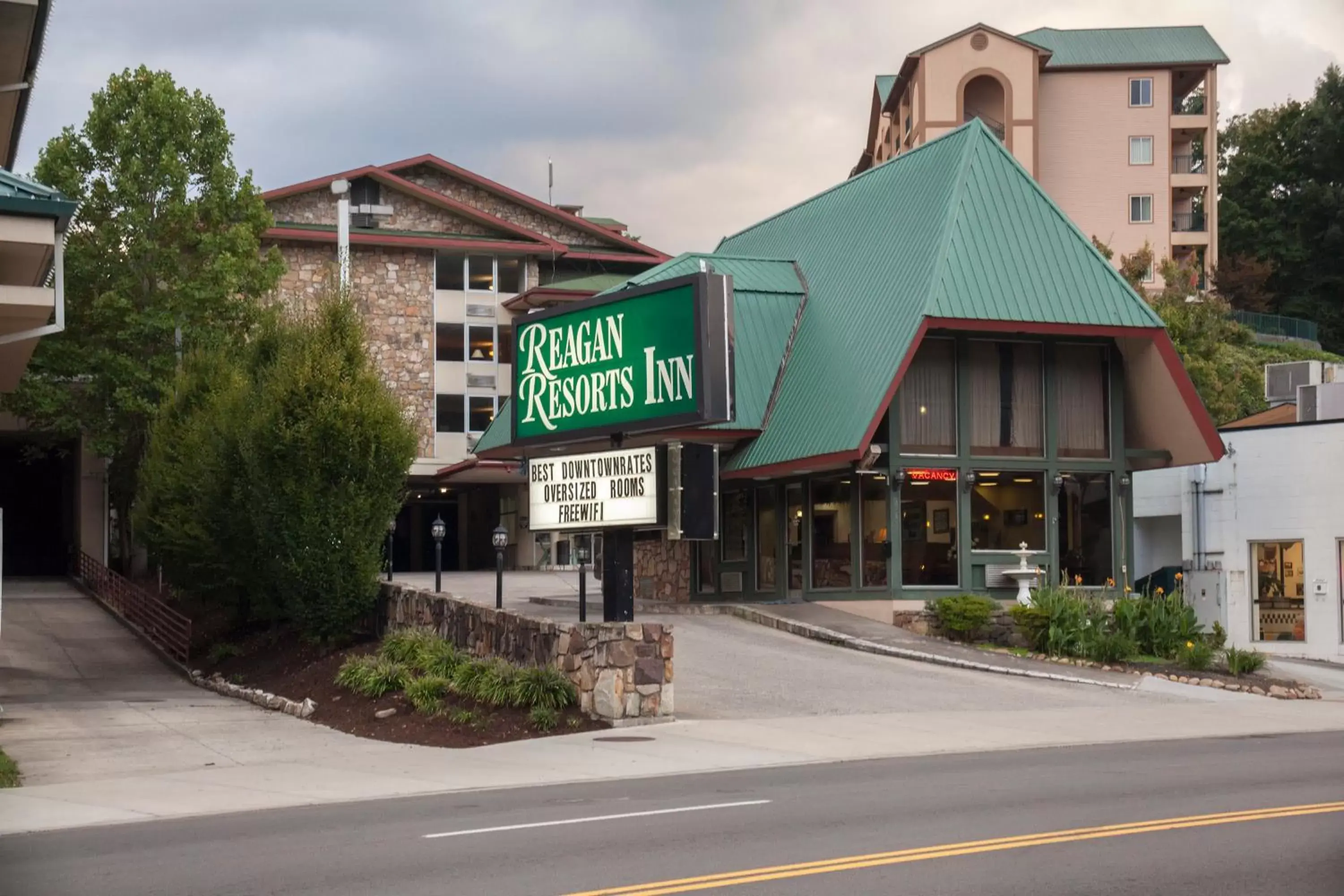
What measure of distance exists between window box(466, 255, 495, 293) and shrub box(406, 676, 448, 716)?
3185 cm

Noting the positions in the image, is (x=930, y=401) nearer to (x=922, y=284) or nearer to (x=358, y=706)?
(x=922, y=284)

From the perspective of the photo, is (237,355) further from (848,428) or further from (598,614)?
(848,428)

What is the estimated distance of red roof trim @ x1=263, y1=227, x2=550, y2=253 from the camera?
47.6 metres

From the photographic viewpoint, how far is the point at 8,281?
63.4ft

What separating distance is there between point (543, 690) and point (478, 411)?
32.2 m

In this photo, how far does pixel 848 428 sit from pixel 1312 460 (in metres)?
10.8

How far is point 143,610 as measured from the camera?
33688 millimetres

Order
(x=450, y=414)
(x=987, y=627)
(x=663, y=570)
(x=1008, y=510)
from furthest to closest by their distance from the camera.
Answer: (x=450, y=414)
(x=663, y=570)
(x=1008, y=510)
(x=987, y=627)

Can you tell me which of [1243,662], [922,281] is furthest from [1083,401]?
[1243,662]

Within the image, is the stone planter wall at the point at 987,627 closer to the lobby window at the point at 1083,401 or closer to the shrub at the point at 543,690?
the lobby window at the point at 1083,401

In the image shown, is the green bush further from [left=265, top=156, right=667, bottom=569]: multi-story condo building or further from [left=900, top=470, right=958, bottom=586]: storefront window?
[left=265, top=156, right=667, bottom=569]: multi-story condo building

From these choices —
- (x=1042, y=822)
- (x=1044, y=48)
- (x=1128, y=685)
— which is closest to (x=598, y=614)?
(x=1128, y=685)

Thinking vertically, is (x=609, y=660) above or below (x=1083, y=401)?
below

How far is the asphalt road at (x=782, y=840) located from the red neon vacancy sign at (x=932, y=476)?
45.7 feet
